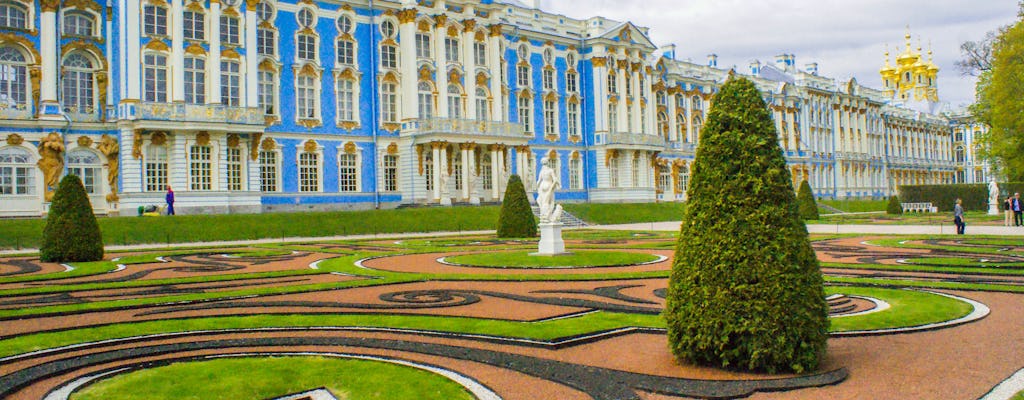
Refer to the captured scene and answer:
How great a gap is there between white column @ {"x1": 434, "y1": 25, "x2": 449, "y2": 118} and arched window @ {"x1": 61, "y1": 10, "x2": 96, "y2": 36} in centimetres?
1619

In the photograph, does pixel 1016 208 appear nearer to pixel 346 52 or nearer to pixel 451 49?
pixel 451 49

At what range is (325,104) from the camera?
3953cm

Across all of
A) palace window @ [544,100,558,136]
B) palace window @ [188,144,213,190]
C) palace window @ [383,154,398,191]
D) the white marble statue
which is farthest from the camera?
palace window @ [544,100,558,136]

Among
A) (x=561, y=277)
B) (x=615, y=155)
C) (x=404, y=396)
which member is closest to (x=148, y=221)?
(x=561, y=277)

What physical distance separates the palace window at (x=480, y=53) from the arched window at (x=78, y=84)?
1931cm

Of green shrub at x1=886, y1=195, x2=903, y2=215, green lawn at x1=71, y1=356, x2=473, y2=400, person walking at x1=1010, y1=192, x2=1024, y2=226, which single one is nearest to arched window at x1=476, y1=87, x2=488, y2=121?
green shrub at x1=886, y1=195, x2=903, y2=215

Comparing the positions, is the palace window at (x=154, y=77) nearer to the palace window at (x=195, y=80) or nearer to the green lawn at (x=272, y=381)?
the palace window at (x=195, y=80)

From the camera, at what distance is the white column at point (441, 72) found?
41.9m

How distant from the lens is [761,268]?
251 inches

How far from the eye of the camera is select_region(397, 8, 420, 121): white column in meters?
41.0

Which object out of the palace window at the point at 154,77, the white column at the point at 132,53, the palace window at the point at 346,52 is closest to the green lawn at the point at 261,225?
the white column at the point at 132,53

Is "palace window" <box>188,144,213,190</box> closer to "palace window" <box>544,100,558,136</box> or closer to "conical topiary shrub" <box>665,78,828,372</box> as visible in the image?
"palace window" <box>544,100,558,136</box>

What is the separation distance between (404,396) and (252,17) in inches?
1306

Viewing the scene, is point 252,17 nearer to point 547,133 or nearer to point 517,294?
point 547,133
